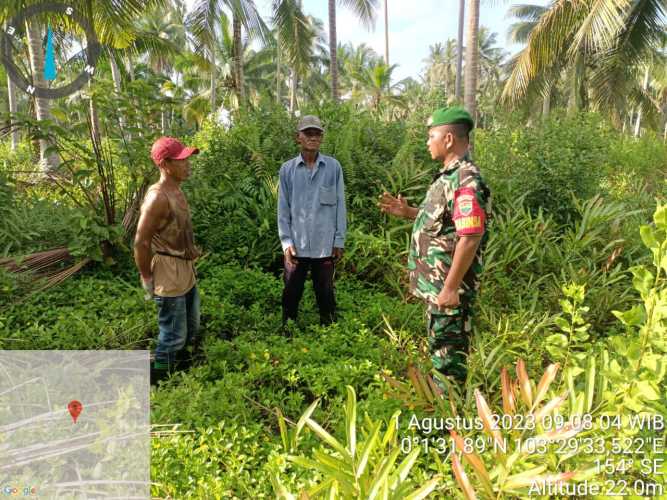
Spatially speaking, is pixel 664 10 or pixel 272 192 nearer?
pixel 272 192

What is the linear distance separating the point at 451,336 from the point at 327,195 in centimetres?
144

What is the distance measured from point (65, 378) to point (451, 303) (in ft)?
7.07

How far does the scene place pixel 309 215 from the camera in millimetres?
3236

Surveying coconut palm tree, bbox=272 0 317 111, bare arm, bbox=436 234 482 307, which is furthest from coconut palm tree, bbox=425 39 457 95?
bare arm, bbox=436 234 482 307

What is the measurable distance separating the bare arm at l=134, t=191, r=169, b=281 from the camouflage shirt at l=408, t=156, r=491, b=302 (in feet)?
4.82

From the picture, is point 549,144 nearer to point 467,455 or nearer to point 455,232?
point 455,232

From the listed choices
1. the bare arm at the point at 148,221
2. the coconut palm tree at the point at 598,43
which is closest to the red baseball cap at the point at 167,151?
the bare arm at the point at 148,221

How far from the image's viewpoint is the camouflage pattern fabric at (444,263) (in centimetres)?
221

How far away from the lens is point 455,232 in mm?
2287

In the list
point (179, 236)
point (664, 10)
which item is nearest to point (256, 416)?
point (179, 236)

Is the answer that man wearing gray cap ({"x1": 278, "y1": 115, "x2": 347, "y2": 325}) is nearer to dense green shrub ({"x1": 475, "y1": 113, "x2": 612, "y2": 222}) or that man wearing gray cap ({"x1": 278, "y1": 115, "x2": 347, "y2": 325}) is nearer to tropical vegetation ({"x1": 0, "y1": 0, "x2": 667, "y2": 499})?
tropical vegetation ({"x1": 0, "y1": 0, "x2": 667, "y2": 499})

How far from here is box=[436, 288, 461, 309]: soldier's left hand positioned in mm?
2164

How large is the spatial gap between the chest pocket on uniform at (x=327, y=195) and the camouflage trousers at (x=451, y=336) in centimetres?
125

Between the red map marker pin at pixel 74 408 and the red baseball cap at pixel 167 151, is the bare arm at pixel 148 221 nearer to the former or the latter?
the red baseball cap at pixel 167 151
